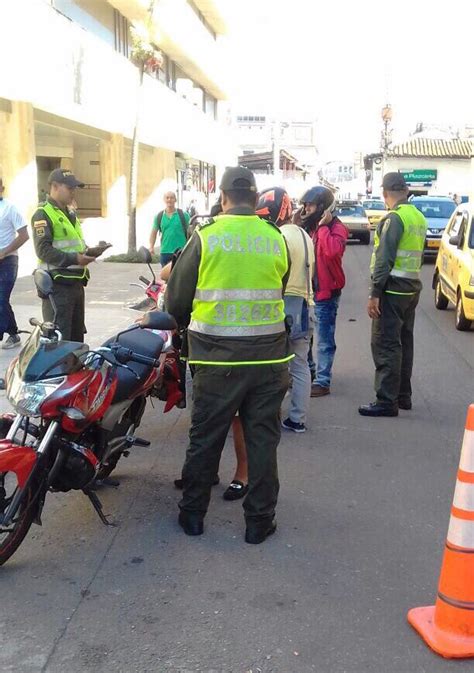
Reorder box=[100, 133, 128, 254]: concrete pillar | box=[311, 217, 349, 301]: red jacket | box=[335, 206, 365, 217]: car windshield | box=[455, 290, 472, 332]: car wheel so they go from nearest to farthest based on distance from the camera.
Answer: box=[311, 217, 349, 301]: red jacket → box=[455, 290, 472, 332]: car wheel → box=[100, 133, 128, 254]: concrete pillar → box=[335, 206, 365, 217]: car windshield

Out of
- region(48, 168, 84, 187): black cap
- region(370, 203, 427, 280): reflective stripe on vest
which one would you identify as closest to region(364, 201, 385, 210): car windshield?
region(370, 203, 427, 280): reflective stripe on vest

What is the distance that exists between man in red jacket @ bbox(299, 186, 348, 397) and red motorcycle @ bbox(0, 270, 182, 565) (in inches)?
102

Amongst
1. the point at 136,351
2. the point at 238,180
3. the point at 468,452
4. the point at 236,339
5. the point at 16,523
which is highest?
the point at 238,180

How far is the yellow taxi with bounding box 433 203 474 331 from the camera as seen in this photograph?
10.1m

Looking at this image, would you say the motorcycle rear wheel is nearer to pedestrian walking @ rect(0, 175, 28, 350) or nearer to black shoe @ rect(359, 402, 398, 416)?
black shoe @ rect(359, 402, 398, 416)

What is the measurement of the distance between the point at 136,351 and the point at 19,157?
11.8m

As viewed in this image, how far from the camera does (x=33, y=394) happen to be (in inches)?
133

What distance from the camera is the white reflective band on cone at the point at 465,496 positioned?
3.00 metres

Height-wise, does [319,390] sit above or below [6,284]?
below

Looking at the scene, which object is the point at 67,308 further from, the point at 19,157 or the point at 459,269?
the point at 19,157

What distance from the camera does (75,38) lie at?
55.5 ft

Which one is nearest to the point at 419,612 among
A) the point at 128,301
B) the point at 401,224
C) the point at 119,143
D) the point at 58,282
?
the point at 401,224

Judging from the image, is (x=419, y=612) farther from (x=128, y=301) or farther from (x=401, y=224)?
(x=128, y=301)

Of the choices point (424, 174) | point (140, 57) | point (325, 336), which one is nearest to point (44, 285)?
point (325, 336)
